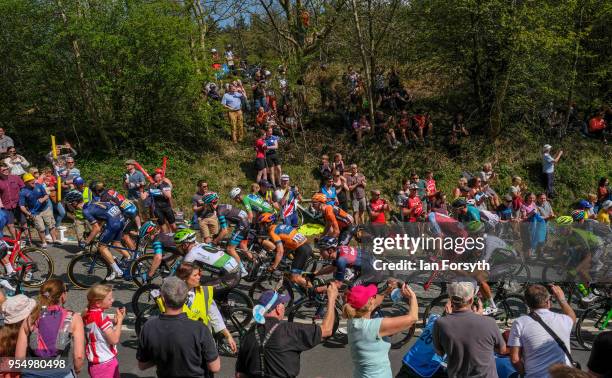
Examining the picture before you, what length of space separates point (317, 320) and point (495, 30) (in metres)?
12.1

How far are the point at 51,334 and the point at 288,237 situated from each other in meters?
4.53

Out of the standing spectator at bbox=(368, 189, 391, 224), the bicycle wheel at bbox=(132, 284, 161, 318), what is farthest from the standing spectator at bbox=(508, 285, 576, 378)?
the standing spectator at bbox=(368, 189, 391, 224)

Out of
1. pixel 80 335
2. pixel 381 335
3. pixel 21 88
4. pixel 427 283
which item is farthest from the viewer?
pixel 21 88

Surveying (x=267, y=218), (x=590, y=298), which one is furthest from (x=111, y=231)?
(x=590, y=298)

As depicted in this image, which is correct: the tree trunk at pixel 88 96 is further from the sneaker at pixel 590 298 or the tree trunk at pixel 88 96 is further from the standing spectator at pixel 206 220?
the sneaker at pixel 590 298

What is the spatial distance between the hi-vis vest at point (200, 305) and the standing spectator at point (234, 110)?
36.6 ft

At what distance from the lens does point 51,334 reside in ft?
15.7

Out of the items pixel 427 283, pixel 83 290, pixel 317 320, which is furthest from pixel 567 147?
pixel 83 290

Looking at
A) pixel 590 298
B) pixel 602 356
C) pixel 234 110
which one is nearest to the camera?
pixel 602 356

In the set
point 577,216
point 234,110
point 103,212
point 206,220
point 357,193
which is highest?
point 234,110

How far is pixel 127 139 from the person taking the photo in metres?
16.4

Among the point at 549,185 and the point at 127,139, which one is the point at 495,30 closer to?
the point at 549,185

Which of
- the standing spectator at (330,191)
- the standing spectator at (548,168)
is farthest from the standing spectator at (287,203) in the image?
the standing spectator at (548,168)

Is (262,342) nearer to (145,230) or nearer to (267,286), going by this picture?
(267,286)
